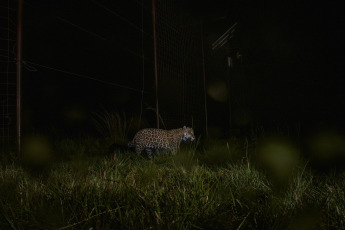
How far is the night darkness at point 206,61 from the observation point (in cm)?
262

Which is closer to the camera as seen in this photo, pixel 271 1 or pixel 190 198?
pixel 190 198

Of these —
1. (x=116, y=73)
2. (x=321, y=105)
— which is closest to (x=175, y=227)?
(x=116, y=73)

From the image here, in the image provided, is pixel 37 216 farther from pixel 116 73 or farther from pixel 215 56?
pixel 215 56

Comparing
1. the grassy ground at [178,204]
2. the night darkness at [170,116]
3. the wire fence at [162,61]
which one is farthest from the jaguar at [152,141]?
the grassy ground at [178,204]

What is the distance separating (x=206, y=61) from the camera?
15.8 feet

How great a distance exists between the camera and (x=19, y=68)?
1495 millimetres

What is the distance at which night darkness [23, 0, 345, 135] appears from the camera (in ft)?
8.59

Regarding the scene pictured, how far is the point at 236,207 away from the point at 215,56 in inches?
192

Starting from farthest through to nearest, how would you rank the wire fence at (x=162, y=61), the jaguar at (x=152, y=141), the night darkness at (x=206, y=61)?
the wire fence at (x=162, y=61), the night darkness at (x=206, y=61), the jaguar at (x=152, y=141)

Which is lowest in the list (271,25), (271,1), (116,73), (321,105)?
(321,105)

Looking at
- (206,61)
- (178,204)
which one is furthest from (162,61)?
(178,204)

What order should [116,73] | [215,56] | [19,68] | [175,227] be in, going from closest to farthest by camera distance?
[175,227], [19,68], [116,73], [215,56]

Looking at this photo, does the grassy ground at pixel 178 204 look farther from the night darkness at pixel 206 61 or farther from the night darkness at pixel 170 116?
the night darkness at pixel 206 61

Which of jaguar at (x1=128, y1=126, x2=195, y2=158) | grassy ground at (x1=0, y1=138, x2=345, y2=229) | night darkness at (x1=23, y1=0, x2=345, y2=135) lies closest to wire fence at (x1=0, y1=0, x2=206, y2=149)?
night darkness at (x1=23, y1=0, x2=345, y2=135)
